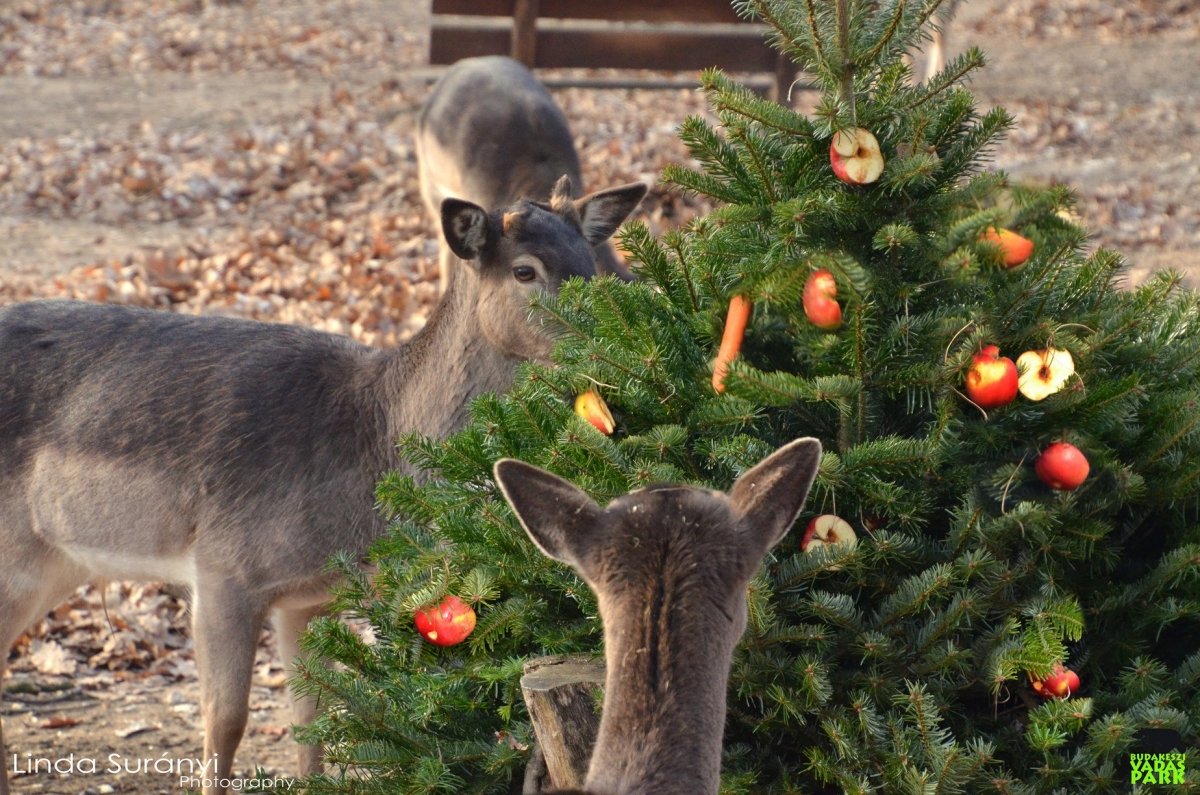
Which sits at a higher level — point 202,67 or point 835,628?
point 835,628

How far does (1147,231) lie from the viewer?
1245cm

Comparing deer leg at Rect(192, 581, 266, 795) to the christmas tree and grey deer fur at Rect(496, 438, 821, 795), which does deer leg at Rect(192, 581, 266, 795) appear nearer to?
the christmas tree

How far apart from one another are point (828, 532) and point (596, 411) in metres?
0.66

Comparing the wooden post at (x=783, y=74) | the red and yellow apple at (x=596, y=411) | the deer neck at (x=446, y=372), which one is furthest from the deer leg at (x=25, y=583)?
the wooden post at (x=783, y=74)

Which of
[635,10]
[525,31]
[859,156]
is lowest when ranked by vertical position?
[525,31]

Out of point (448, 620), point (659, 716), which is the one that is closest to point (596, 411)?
point (448, 620)

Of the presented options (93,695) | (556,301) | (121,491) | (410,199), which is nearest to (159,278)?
(410,199)

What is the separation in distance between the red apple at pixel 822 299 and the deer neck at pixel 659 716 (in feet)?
2.78

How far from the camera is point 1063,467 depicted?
10.2 feet

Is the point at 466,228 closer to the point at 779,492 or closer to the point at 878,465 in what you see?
the point at 878,465

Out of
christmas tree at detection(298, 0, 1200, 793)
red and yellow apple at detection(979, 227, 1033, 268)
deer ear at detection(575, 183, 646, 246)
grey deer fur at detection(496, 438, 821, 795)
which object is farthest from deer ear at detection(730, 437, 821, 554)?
deer ear at detection(575, 183, 646, 246)

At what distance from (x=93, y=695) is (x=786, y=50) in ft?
15.6

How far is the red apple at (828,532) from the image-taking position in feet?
10.5

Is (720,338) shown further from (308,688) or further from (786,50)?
(308,688)
